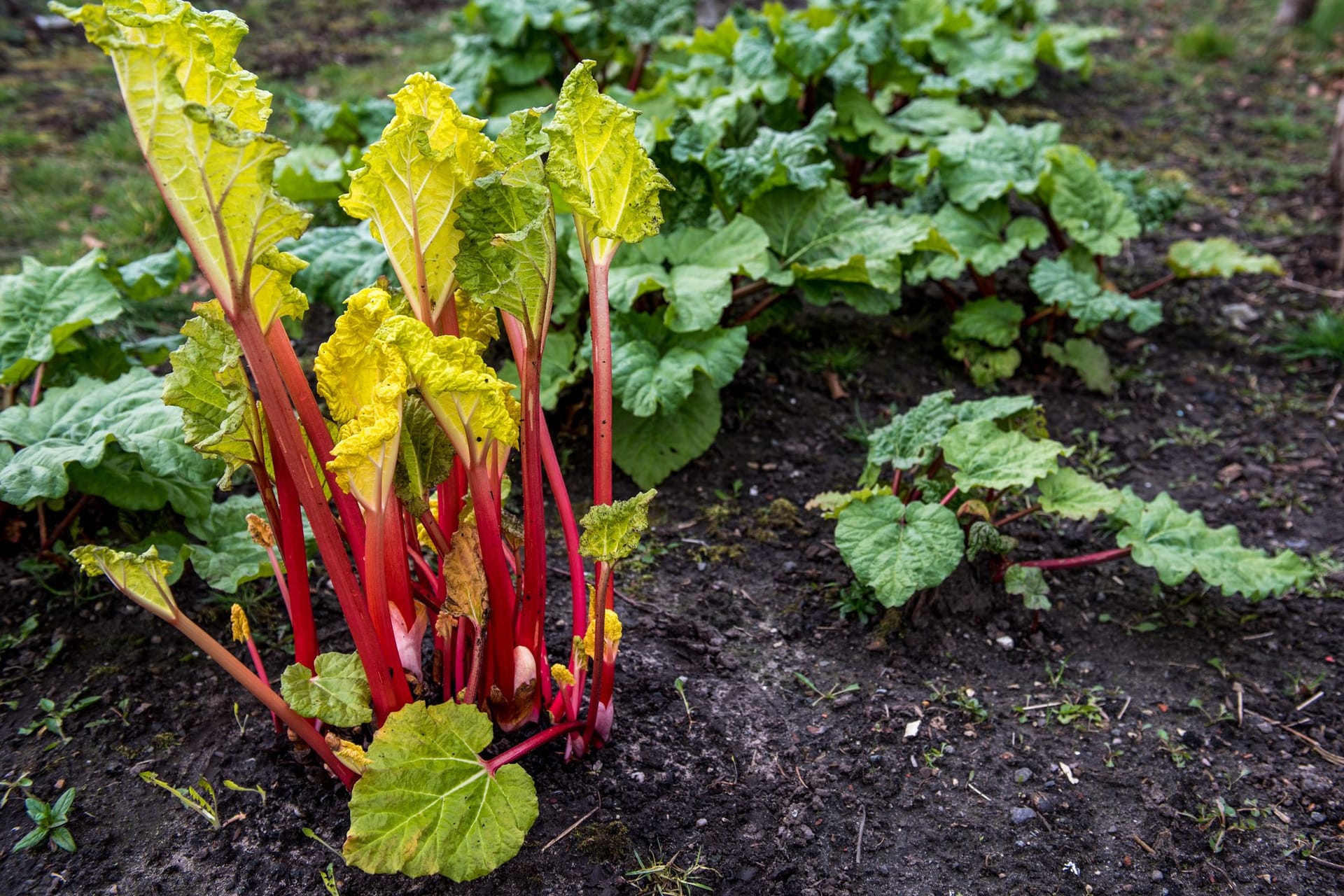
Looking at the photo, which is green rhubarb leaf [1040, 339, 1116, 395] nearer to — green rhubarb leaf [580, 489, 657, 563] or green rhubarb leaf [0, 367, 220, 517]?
green rhubarb leaf [580, 489, 657, 563]

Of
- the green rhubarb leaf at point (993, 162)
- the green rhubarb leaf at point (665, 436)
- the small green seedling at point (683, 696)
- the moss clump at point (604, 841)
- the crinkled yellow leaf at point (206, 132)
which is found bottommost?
the small green seedling at point (683, 696)

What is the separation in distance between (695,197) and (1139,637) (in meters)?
1.85

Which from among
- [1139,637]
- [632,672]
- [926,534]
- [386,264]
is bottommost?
[1139,637]

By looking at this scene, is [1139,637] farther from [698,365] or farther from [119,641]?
[119,641]

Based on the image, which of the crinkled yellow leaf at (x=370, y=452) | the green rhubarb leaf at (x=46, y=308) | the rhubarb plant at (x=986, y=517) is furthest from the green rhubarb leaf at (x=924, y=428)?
the green rhubarb leaf at (x=46, y=308)

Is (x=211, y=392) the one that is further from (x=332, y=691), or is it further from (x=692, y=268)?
(x=692, y=268)

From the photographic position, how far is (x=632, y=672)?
7.34 ft

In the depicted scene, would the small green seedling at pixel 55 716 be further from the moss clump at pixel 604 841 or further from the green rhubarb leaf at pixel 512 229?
the green rhubarb leaf at pixel 512 229

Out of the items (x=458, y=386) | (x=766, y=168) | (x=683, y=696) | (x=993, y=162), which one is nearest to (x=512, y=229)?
(x=458, y=386)

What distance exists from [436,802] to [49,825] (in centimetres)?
84

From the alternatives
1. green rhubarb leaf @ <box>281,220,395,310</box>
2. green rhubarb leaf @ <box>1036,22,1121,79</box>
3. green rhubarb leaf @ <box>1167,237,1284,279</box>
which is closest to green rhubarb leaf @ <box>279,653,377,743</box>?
green rhubarb leaf @ <box>281,220,395,310</box>

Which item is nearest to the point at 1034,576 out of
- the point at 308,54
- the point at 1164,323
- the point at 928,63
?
the point at 1164,323

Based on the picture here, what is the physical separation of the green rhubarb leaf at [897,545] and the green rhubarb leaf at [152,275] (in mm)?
2159

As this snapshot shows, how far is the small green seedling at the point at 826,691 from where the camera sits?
228 centimetres
